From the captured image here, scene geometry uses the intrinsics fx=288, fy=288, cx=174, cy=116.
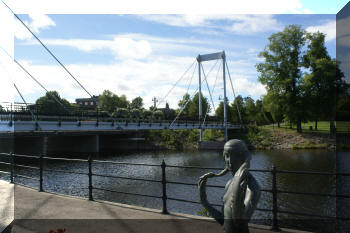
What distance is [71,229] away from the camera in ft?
14.0


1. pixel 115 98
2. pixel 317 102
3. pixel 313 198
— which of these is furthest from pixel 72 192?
pixel 115 98

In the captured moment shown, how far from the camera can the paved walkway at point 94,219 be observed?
4.22 metres

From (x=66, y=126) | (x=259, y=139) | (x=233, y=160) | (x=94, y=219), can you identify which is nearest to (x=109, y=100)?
(x=259, y=139)

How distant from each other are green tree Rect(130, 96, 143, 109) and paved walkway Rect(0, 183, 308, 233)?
64247 millimetres

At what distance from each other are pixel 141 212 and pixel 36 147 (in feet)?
93.3

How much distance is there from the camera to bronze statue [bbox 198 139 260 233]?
232 cm

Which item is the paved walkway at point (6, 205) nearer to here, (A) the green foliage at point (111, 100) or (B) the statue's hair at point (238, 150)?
(B) the statue's hair at point (238, 150)

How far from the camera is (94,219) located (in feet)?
15.3

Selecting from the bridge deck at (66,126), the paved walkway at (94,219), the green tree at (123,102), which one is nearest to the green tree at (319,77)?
the bridge deck at (66,126)

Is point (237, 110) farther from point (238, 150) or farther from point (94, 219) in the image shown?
point (238, 150)

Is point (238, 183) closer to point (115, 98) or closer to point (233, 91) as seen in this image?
point (233, 91)

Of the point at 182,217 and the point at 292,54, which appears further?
the point at 292,54

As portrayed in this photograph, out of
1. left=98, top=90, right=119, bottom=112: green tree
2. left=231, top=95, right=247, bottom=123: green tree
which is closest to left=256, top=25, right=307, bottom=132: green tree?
left=231, top=95, right=247, bottom=123: green tree

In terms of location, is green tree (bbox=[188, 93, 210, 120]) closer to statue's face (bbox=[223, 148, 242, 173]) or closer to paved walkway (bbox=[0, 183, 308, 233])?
paved walkway (bbox=[0, 183, 308, 233])
